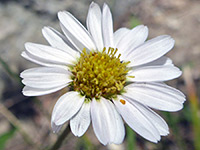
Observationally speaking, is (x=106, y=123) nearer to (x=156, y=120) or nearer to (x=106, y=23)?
(x=156, y=120)

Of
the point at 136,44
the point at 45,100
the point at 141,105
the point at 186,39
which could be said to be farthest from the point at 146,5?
the point at 141,105

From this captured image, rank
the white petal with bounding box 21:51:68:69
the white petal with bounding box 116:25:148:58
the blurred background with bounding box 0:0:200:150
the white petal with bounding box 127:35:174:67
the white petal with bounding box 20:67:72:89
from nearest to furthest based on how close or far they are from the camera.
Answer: the white petal with bounding box 20:67:72:89 < the white petal with bounding box 21:51:68:69 < the white petal with bounding box 127:35:174:67 < the white petal with bounding box 116:25:148:58 < the blurred background with bounding box 0:0:200:150

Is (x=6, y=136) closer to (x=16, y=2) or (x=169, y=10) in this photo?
(x=16, y=2)

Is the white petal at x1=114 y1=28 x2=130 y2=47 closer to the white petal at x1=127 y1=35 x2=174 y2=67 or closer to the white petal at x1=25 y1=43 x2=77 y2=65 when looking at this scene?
the white petal at x1=127 y1=35 x2=174 y2=67

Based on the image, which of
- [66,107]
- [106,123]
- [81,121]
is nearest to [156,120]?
[106,123]

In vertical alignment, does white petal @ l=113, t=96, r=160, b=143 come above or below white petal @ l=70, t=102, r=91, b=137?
below

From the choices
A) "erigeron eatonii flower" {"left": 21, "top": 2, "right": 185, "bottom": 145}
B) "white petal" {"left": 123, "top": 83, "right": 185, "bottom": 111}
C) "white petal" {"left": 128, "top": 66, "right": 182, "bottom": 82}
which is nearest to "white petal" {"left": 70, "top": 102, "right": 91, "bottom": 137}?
"erigeron eatonii flower" {"left": 21, "top": 2, "right": 185, "bottom": 145}

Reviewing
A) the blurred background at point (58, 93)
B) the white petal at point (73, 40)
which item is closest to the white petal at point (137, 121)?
the white petal at point (73, 40)
